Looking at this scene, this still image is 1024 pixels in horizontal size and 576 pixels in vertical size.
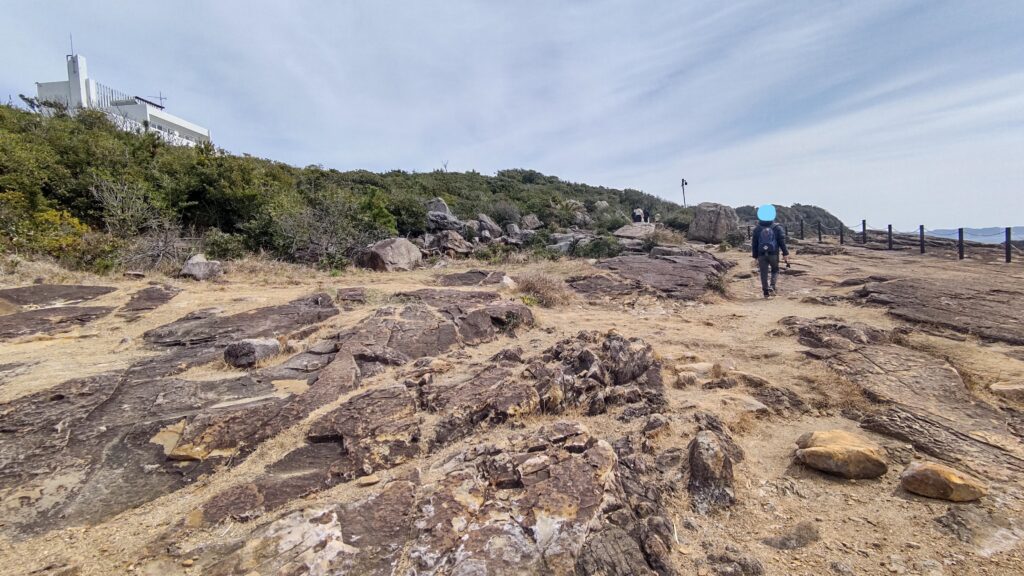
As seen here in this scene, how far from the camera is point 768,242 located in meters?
8.95

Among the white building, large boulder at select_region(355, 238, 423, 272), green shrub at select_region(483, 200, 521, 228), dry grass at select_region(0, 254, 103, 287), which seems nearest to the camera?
dry grass at select_region(0, 254, 103, 287)

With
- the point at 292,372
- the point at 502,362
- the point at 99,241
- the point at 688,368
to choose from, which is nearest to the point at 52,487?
the point at 292,372

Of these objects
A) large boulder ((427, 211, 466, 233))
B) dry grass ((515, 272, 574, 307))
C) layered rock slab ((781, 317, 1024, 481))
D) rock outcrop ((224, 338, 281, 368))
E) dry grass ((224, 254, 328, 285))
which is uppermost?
large boulder ((427, 211, 466, 233))

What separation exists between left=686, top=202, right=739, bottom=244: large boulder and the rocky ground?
45.1ft

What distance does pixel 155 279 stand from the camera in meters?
8.58

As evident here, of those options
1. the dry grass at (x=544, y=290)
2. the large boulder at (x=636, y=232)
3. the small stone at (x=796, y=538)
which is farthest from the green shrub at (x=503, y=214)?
the small stone at (x=796, y=538)

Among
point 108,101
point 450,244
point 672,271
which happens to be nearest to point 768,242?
point 672,271

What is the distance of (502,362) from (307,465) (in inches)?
86.7

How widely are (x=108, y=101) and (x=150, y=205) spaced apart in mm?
27870

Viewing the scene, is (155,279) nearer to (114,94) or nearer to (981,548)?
(981,548)

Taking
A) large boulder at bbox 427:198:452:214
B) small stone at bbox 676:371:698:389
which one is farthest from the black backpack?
large boulder at bbox 427:198:452:214

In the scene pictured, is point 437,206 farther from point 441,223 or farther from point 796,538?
point 796,538

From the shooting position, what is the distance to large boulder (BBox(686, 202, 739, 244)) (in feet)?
64.7

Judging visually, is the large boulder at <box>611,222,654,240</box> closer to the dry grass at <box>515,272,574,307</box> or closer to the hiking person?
the hiking person
